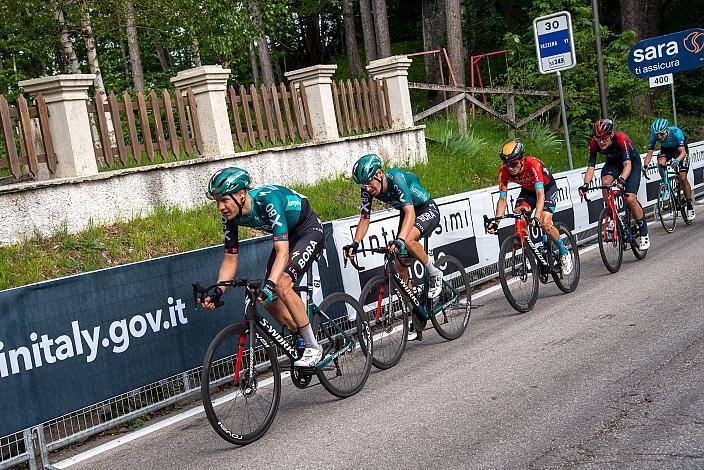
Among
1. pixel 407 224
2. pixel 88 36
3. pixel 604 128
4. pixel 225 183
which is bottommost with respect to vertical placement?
pixel 407 224

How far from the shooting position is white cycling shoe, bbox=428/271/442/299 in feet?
28.2

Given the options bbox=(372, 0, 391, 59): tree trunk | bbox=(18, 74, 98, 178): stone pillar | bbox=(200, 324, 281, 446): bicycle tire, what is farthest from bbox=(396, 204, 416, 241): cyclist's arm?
bbox=(372, 0, 391, 59): tree trunk

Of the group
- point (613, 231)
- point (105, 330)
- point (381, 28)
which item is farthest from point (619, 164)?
point (381, 28)

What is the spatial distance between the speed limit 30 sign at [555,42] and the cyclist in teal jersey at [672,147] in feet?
6.47

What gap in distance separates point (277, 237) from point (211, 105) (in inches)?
318

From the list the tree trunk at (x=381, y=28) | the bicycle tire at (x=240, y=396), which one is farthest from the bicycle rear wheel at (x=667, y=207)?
the tree trunk at (x=381, y=28)

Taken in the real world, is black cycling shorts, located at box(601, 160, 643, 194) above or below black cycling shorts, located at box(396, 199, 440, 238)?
below

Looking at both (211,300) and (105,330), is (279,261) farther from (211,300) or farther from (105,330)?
(105,330)

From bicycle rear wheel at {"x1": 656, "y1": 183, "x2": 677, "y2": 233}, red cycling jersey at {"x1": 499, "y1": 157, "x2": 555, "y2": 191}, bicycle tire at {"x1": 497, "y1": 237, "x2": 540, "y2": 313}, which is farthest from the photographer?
bicycle rear wheel at {"x1": 656, "y1": 183, "x2": 677, "y2": 233}

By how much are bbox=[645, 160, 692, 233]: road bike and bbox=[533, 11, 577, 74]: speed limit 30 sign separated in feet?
8.53

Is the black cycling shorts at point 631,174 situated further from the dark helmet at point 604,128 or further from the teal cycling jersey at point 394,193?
the teal cycling jersey at point 394,193

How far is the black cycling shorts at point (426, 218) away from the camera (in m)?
8.71

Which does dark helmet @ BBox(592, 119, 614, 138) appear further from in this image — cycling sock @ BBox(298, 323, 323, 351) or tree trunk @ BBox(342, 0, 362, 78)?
tree trunk @ BBox(342, 0, 362, 78)

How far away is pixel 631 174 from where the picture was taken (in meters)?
12.7
